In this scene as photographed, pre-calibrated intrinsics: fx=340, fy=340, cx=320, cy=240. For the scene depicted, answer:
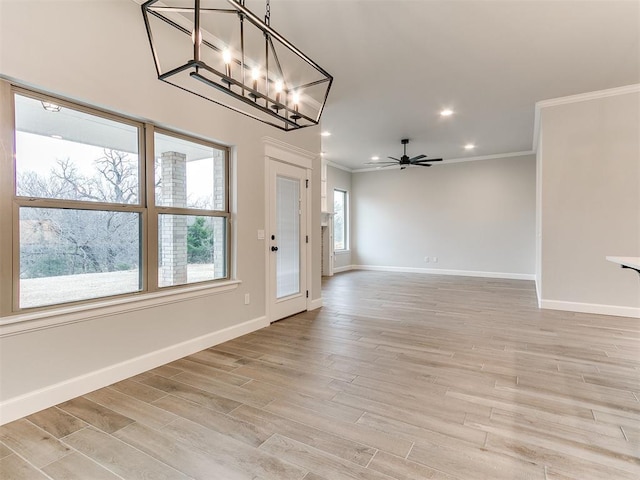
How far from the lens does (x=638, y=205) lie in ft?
14.4

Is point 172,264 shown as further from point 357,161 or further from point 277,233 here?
point 357,161

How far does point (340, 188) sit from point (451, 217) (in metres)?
3.07

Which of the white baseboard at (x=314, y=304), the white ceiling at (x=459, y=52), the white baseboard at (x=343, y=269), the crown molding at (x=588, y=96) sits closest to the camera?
the white ceiling at (x=459, y=52)

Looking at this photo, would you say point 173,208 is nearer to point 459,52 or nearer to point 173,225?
point 173,225

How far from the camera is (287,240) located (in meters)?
4.54

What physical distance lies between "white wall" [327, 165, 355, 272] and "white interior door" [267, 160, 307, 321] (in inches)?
169

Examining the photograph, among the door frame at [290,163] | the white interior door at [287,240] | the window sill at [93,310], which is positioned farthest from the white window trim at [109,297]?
the white interior door at [287,240]

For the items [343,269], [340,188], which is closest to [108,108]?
[340,188]

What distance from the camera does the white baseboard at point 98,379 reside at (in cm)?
209

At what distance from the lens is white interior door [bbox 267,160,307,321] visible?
422 centimetres

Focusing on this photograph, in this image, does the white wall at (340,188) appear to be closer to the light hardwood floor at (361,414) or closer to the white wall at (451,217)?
the white wall at (451,217)

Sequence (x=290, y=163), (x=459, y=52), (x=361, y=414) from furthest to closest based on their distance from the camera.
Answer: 1. (x=290, y=163)
2. (x=459, y=52)
3. (x=361, y=414)

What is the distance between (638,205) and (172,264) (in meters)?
5.66

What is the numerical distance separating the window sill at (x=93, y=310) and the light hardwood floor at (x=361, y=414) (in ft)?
1.79
